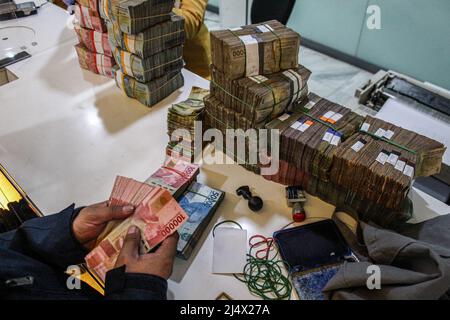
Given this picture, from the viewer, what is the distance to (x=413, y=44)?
296 centimetres

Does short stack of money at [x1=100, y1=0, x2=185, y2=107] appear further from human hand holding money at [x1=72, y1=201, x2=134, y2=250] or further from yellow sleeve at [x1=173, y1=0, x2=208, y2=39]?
human hand holding money at [x1=72, y1=201, x2=134, y2=250]

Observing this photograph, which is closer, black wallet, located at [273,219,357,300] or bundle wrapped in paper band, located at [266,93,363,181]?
black wallet, located at [273,219,357,300]

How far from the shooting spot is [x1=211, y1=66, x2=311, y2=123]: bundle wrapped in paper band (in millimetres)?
1250

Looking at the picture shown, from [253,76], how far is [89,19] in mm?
1078

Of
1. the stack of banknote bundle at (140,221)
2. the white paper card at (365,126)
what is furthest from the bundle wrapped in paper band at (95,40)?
the white paper card at (365,126)

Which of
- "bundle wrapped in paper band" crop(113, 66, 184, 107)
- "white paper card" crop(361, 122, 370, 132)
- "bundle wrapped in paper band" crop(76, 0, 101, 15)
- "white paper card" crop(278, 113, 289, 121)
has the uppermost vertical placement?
"bundle wrapped in paper band" crop(76, 0, 101, 15)

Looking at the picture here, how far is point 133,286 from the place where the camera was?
3.10 feet

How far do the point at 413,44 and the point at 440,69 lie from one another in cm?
33

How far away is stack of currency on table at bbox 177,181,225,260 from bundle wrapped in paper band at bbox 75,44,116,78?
106cm

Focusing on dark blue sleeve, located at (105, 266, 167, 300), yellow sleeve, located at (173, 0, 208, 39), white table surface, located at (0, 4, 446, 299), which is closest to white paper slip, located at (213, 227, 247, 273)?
white table surface, located at (0, 4, 446, 299)

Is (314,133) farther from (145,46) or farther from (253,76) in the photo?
(145,46)

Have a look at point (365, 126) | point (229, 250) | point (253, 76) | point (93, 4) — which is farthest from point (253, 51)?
point (93, 4)
